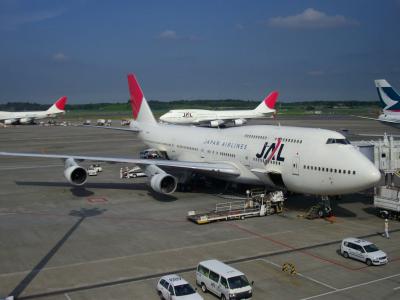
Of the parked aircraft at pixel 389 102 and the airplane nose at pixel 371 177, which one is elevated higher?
the parked aircraft at pixel 389 102

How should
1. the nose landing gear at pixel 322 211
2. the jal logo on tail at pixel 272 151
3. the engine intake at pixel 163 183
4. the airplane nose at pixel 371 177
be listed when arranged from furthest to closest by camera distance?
the engine intake at pixel 163 183 < the jal logo on tail at pixel 272 151 < the nose landing gear at pixel 322 211 < the airplane nose at pixel 371 177

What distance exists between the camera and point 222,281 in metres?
14.0

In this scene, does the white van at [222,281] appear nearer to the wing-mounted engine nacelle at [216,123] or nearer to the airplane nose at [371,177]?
the airplane nose at [371,177]

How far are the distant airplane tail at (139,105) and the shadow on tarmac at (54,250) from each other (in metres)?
16.5

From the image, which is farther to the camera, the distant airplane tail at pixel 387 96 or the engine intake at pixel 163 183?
the distant airplane tail at pixel 387 96

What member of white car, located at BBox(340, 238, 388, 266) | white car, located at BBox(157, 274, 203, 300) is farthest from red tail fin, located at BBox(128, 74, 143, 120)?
white car, located at BBox(157, 274, 203, 300)

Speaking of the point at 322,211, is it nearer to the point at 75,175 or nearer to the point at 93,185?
the point at 75,175

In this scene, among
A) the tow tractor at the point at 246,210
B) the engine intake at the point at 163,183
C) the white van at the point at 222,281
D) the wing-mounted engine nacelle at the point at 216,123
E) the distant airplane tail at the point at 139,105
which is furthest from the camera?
the wing-mounted engine nacelle at the point at 216,123

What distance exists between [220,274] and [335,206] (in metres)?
14.8

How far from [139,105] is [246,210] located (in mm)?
20810

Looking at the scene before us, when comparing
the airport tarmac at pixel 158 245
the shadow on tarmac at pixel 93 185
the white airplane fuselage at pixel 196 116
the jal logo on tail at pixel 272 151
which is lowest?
the airport tarmac at pixel 158 245

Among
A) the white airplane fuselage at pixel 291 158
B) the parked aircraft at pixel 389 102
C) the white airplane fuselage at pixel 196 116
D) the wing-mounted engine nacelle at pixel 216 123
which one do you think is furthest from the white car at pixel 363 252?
the white airplane fuselage at pixel 196 116

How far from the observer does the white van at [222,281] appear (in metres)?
13.6

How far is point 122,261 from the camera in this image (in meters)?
17.5
